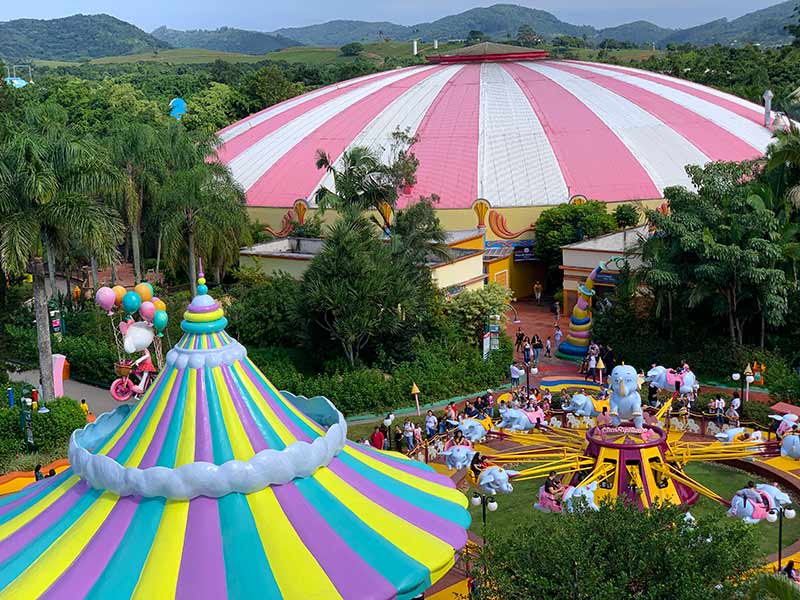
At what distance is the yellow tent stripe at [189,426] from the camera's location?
11.1m

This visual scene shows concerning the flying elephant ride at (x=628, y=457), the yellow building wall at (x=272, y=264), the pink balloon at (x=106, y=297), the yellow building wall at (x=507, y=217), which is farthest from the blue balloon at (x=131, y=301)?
the yellow building wall at (x=507, y=217)

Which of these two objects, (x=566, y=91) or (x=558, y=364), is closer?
(x=558, y=364)

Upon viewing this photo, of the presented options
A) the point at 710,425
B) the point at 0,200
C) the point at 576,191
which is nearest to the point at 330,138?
the point at 576,191

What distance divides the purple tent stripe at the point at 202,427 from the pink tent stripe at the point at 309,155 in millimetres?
28423

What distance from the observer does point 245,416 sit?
11.6m

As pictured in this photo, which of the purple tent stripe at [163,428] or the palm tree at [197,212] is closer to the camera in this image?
the purple tent stripe at [163,428]

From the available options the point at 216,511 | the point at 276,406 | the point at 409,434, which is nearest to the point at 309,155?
the point at 409,434

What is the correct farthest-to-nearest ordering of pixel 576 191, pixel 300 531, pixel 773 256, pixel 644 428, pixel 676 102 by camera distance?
pixel 676 102, pixel 576 191, pixel 773 256, pixel 644 428, pixel 300 531

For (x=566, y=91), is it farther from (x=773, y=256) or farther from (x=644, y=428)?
(x=644, y=428)

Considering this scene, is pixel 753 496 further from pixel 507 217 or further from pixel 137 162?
pixel 507 217

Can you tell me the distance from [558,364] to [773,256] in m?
6.84

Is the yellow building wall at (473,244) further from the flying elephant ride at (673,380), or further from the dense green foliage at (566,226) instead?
the flying elephant ride at (673,380)

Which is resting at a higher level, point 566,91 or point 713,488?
point 566,91

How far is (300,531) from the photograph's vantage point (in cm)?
1098
